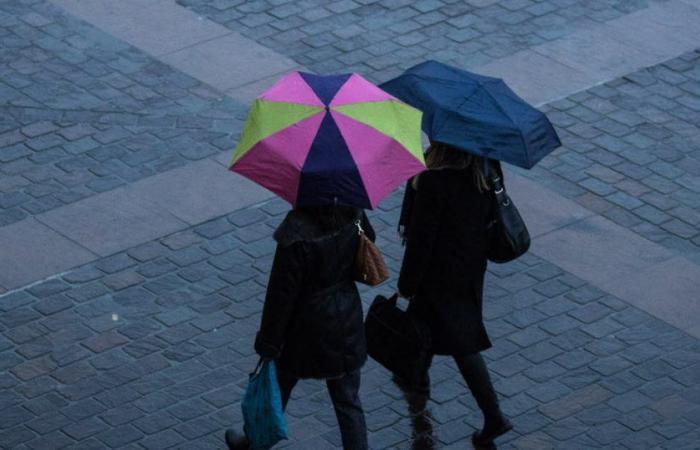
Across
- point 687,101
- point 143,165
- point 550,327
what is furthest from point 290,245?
point 687,101

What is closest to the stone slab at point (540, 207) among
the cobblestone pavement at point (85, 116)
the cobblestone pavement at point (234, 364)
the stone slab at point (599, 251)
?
the stone slab at point (599, 251)

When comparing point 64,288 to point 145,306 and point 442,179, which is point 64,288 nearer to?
point 145,306

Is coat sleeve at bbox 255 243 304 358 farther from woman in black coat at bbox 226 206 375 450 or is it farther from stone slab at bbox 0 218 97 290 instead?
stone slab at bbox 0 218 97 290

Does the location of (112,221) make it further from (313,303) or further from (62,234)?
(313,303)

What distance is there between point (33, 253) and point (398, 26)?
452 cm

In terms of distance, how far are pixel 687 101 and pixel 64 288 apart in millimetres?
5282

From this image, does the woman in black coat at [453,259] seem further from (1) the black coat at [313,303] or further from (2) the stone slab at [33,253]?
(2) the stone slab at [33,253]

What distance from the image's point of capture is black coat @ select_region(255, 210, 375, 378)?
7.31 m

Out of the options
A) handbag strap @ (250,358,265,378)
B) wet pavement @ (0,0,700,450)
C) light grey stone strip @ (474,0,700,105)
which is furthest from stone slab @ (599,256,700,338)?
handbag strap @ (250,358,265,378)

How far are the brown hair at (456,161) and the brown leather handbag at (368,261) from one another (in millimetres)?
628

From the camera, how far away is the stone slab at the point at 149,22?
516 inches

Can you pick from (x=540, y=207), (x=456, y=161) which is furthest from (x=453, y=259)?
(x=540, y=207)

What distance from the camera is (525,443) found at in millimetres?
8508

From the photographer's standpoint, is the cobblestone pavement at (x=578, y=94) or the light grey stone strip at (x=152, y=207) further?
the cobblestone pavement at (x=578, y=94)
